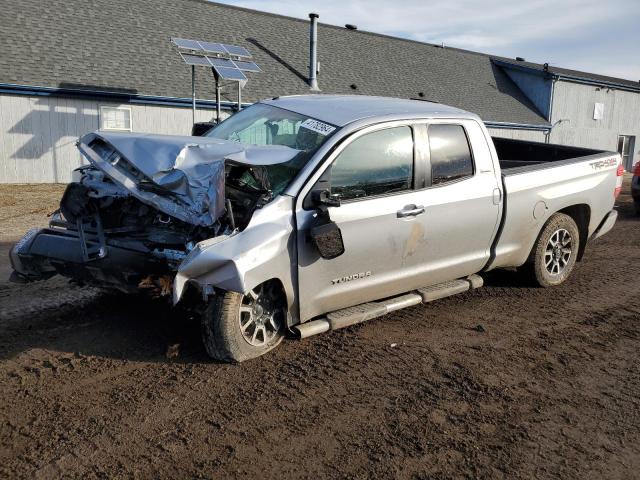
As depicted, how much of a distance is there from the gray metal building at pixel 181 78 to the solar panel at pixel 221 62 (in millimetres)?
1709

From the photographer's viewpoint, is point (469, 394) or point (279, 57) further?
point (279, 57)

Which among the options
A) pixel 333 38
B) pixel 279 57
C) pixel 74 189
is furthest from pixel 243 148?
pixel 333 38

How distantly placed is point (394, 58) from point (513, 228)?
22.4 metres

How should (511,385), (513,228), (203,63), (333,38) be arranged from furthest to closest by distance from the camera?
1. (333,38)
2. (203,63)
3. (513,228)
4. (511,385)

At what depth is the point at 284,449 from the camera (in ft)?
10.3

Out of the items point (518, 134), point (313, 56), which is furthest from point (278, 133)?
point (518, 134)

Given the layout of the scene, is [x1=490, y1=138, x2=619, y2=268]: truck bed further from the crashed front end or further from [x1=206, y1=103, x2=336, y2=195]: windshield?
the crashed front end

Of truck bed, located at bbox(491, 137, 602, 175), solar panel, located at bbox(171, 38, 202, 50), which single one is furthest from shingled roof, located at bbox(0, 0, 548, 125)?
truck bed, located at bbox(491, 137, 602, 175)

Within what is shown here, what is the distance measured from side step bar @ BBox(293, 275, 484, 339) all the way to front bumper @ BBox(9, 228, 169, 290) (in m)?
1.17

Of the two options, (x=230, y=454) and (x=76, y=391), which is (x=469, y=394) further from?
(x=76, y=391)

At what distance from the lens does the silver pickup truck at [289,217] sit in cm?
400

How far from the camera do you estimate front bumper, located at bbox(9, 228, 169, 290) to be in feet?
13.7

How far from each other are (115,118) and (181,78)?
263 centimetres

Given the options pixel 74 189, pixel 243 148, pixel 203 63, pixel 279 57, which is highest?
pixel 279 57
